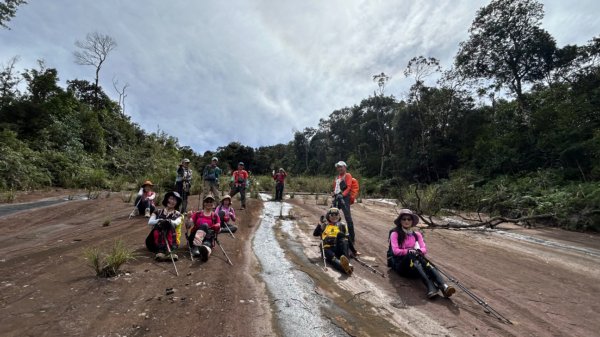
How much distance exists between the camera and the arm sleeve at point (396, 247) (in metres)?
5.46

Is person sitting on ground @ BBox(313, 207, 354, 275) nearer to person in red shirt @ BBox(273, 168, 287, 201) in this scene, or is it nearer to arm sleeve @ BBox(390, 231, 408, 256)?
arm sleeve @ BBox(390, 231, 408, 256)

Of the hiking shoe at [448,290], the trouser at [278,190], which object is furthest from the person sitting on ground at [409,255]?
the trouser at [278,190]

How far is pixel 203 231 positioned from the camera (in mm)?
6246

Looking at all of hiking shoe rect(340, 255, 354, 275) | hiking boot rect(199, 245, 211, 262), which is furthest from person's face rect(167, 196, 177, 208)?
hiking shoe rect(340, 255, 354, 275)

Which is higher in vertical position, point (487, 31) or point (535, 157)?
point (487, 31)

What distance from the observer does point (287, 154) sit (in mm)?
67438

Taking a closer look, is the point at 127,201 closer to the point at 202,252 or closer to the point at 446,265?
the point at 202,252

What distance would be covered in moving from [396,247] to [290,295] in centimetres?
218

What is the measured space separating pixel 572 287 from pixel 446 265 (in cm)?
196

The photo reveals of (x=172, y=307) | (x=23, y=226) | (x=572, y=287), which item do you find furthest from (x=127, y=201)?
(x=572, y=287)

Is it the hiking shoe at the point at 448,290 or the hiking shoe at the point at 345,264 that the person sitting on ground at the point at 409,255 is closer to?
the hiking shoe at the point at 448,290

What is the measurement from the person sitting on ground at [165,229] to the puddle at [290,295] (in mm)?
1652

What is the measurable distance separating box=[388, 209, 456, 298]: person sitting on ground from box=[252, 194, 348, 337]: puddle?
1624 mm

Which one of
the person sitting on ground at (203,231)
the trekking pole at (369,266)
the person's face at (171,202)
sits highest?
the person's face at (171,202)
